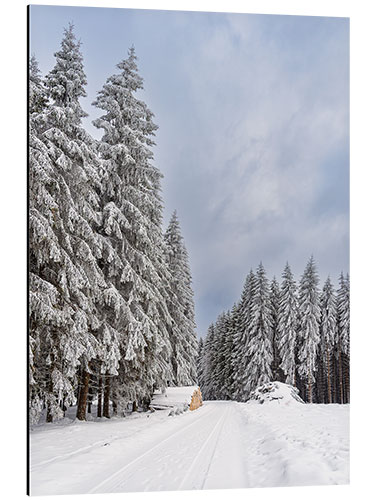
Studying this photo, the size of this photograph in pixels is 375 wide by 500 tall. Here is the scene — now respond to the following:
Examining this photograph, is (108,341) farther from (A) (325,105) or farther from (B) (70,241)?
(A) (325,105)

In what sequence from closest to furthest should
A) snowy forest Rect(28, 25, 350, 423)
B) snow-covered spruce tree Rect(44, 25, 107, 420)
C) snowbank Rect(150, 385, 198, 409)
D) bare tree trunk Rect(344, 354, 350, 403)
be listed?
snowy forest Rect(28, 25, 350, 423) < snow-covered spruce tree Rect(44, 25, 107, 420) < bare tree trunk Rect(344, 354, 350, 403) < snowbank Rect(150, 385, 198, 409)

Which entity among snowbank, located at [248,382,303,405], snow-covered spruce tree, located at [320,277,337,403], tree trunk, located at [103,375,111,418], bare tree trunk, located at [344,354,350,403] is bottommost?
tree trunk, located at [103,375,111,418]

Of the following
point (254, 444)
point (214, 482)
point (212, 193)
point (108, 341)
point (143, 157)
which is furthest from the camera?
point (143, 157)

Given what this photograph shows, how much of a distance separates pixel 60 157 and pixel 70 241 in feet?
5.16

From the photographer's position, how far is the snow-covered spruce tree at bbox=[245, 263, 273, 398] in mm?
8352

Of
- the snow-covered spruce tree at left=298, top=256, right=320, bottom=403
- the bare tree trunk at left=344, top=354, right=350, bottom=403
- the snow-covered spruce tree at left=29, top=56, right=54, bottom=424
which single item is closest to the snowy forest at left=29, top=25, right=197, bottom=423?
the snow-covered spruce tree at left=29, top=56, right=54, bottom=424

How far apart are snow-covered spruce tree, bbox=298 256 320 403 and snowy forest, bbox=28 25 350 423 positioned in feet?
0.07

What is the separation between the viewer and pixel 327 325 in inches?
315

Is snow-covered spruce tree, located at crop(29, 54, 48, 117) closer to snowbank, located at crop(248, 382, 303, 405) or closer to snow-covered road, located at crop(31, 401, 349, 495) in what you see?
snow-covered road, located at crop(31, 401, 349, 495)
